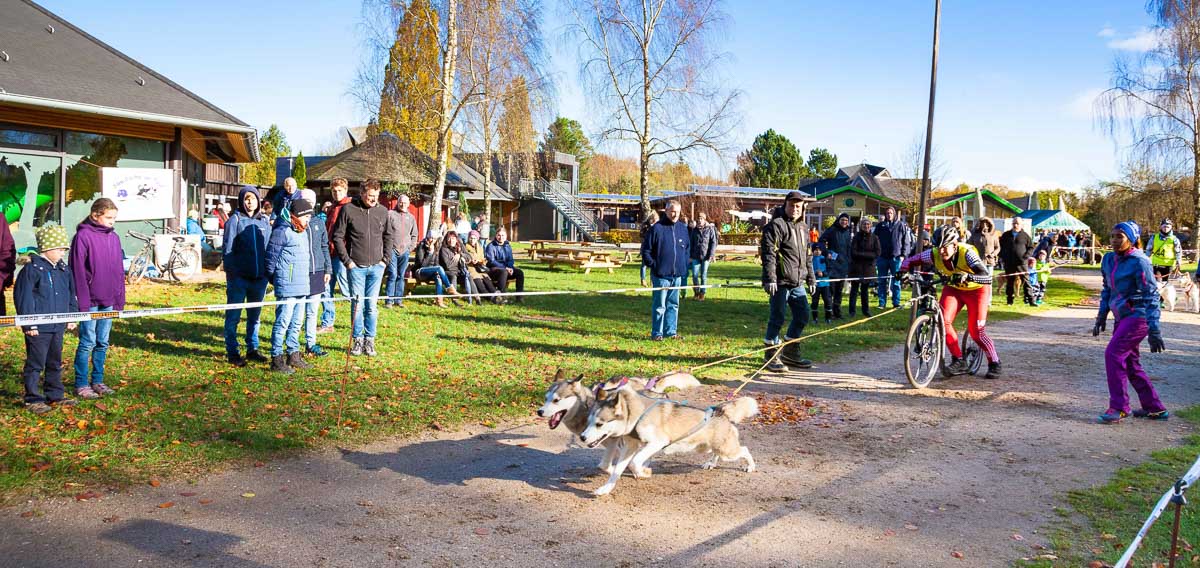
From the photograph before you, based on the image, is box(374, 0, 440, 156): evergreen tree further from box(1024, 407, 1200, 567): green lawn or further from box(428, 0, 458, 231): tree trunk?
box(1024, 407, 1200, 567): green lawn

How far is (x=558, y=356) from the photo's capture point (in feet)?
34.5

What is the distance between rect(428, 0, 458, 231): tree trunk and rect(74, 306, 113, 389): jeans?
1867 cm

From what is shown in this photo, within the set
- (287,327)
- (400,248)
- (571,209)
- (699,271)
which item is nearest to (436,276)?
(400,248)

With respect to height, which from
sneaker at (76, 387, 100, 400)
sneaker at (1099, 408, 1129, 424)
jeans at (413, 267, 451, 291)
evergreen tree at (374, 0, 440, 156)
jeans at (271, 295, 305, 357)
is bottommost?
sneaker at (1099, 408, 1129, 424)

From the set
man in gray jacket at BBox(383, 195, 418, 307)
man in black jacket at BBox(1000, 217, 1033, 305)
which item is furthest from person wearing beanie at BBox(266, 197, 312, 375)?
man in black jacket at BBox(1000, 217, 1033, 305)

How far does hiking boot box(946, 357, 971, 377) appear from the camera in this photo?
392 inches

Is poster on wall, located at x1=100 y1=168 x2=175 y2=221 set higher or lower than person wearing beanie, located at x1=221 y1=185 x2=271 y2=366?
higher

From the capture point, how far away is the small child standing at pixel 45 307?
6.64 metres

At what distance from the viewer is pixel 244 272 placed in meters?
8.91

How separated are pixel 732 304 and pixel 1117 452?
11.0m

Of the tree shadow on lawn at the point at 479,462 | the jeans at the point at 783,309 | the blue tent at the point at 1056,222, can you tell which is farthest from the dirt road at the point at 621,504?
the blue tent at the point at 1056,222

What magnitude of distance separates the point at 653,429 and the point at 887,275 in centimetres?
1305

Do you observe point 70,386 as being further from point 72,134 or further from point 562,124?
point 562,124

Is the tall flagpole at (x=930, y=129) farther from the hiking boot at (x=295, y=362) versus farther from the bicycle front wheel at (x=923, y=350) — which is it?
the hiking boot at (x=295, y=362)
